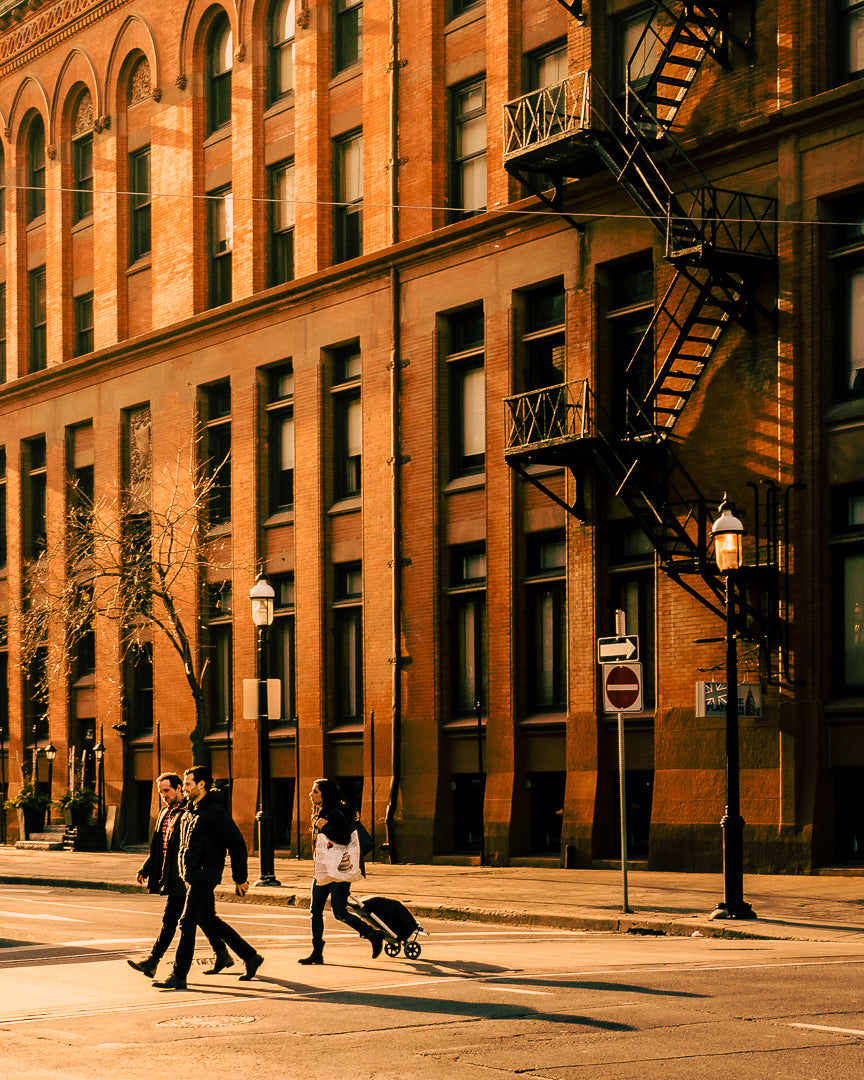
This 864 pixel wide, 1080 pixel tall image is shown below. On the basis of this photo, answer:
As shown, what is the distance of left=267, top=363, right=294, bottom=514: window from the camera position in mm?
34844

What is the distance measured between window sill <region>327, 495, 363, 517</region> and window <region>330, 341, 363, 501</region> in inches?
6.4

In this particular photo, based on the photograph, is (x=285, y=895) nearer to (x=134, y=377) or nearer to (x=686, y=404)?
(x=686, y=404)

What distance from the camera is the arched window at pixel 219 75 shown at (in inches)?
1479

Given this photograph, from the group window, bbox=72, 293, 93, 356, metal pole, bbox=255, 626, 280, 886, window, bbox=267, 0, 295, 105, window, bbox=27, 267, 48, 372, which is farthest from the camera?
window, bbox=27, 267, 48, 372

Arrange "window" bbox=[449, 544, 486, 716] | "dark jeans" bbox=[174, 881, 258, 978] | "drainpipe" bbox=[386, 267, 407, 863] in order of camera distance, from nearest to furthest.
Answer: "dark jeans" bbox=[174, 881, 258, 978] < "window" bbox=[449, 544, 486, 716] < "drainpipe" bbox=[386, 267, 407, 863]

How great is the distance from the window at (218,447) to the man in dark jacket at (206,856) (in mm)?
23091

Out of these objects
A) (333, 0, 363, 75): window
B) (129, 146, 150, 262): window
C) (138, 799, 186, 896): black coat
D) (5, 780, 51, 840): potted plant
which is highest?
(333, 0, 363, 75): window

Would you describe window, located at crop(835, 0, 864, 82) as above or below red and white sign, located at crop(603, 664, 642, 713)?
above

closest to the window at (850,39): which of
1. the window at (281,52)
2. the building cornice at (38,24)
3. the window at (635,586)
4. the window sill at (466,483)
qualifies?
the window at (635,586)

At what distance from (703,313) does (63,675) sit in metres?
21.3

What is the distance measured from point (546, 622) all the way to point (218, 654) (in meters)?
10.4

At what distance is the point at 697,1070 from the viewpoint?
9039 millimetres

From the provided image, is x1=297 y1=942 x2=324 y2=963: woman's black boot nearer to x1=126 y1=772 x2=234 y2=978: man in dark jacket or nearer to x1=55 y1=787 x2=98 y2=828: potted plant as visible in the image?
x1=126 y1=772 x2=234 y2=978: man in dark jacket

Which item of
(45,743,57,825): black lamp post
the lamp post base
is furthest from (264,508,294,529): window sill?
the lamp post base
